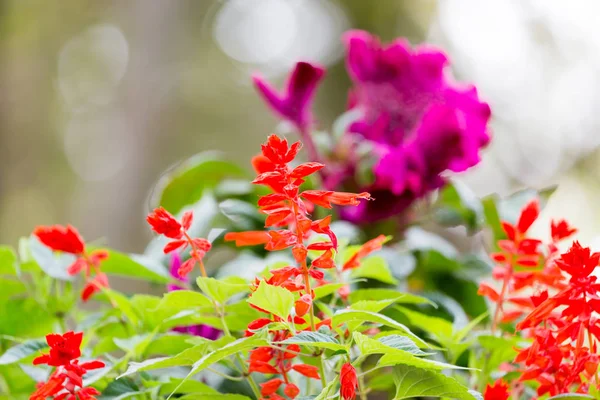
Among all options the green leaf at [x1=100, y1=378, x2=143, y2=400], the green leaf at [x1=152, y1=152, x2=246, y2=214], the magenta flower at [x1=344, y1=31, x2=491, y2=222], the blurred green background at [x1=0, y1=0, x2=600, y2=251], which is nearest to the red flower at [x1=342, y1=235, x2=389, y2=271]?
the green leaf at [x1=100, y1=378, x2=143, y2=400]

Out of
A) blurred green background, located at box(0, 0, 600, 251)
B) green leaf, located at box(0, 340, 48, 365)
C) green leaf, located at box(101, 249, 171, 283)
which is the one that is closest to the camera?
green leaf, located at box(0, 340, 48, 365)

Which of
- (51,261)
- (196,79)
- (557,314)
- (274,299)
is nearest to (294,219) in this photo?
(274,299)

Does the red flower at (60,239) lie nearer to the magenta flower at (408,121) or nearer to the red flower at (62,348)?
the red flower at (62,348)

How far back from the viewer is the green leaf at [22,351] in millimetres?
343

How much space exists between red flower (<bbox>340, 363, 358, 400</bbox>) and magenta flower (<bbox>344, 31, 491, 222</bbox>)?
335 millimetres

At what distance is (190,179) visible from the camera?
2.27ft

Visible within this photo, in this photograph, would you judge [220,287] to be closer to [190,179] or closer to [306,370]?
[306,370]

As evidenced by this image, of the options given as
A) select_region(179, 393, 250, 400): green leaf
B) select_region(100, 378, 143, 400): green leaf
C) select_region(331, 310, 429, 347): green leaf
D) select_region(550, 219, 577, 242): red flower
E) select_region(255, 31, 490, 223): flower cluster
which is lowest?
select_region(100, 378, 143, 400): green leaf

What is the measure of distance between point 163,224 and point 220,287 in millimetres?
39

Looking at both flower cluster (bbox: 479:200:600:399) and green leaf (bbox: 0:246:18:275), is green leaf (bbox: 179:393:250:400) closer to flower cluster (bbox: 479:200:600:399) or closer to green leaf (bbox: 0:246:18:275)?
flower cluster (bbox: 479:200:600:399)

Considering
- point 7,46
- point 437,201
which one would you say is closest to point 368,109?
point 437,201

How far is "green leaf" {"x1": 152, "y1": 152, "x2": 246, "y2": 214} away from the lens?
0.69 meters

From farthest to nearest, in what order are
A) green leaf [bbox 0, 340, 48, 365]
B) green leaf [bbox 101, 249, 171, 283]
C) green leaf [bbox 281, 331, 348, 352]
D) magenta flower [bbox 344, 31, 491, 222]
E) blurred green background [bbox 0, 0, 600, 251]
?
blurred green background [bbox 0, 0, 600, 251] < magenta flower [bbox 344, 31, 491, 222] < green leaf [bbox 101, 249, 171, 283] < green leaf [bbox 0, 340, 48, 365] < green leaf [bbox 281, 331, 348, 352]

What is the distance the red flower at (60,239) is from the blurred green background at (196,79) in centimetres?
168
